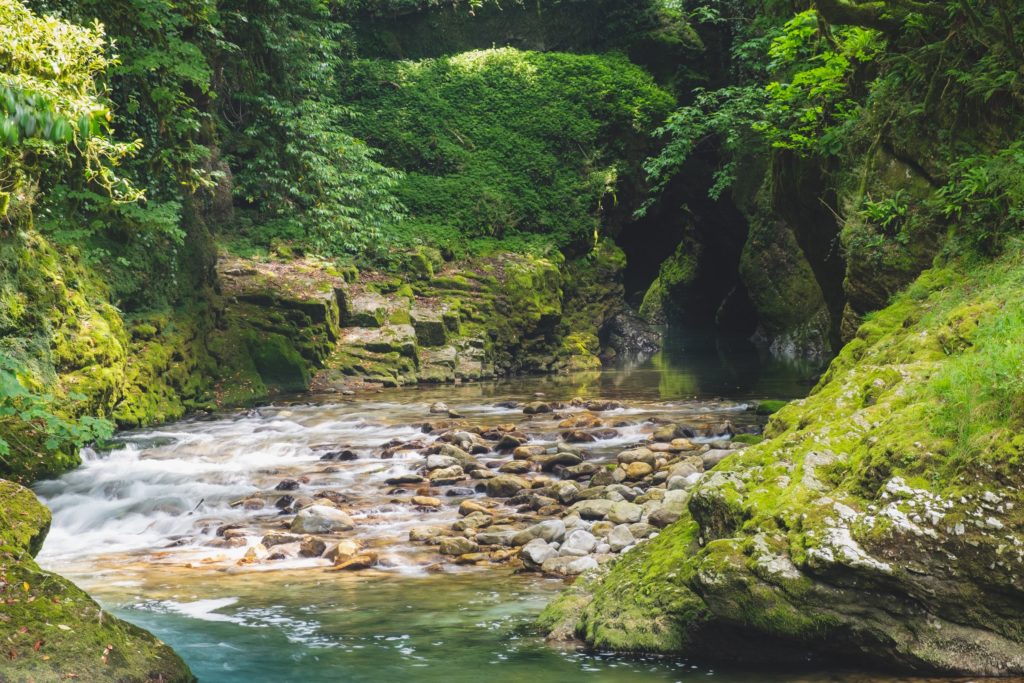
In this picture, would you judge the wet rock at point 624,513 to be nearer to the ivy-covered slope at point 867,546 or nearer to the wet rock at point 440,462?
the ivy-covered slope at point 867,546

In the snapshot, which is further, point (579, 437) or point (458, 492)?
point (579, 437)

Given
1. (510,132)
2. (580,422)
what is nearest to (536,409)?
(580,422)

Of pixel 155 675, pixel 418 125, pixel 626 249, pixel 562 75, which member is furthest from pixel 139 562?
pixel 626 249

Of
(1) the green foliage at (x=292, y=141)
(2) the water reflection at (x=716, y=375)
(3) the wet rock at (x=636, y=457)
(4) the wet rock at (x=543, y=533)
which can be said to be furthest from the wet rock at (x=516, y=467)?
(1) the green foliage at (x=292, y=141)

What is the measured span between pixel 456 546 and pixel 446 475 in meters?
2.66

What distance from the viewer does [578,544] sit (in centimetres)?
662

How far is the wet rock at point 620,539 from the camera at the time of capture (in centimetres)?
646

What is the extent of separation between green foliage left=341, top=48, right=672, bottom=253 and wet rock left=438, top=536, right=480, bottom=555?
61.9 ft

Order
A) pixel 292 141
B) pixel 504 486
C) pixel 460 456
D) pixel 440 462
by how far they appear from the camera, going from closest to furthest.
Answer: pixel 504 486
pixel 440 462
pixel 460 456
pixel 292 141

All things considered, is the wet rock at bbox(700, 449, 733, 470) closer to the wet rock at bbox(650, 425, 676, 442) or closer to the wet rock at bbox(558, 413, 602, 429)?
the wet rock at bbox(650, 425, 676, 442)

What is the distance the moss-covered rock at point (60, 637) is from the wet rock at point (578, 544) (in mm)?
3071

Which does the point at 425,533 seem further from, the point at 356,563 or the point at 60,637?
the point at 60,637

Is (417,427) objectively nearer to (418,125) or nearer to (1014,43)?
Result: (1014,43)

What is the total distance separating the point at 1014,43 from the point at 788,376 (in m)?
14.1
